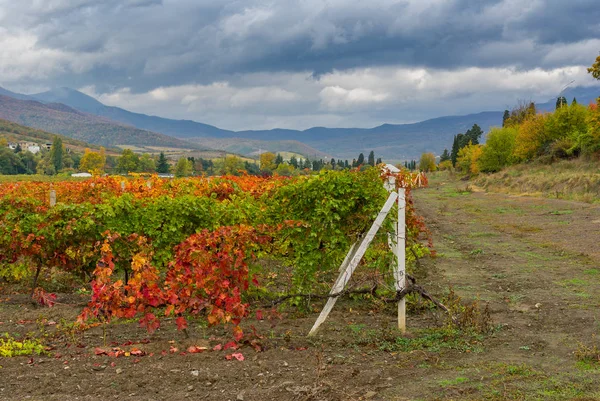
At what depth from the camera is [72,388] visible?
5.11 m

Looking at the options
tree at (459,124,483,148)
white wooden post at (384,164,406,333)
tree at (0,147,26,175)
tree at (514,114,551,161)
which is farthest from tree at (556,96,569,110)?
tree at (0,147,26,175)

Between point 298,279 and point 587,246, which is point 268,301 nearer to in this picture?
point 298,279

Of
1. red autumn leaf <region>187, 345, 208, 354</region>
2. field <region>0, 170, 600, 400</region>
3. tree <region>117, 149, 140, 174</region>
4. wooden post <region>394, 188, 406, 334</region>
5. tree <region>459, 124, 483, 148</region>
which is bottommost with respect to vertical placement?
field <region>0, 170, 600, 400</region>

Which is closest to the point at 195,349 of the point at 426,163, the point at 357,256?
the point at 357,256

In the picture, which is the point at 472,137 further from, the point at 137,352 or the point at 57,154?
the point at 137,352

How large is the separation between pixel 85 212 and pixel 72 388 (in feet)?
15.4

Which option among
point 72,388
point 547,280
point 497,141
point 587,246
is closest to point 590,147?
point 497,141

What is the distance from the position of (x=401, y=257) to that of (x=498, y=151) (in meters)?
70.6

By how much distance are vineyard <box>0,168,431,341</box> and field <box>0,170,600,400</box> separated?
337 mm

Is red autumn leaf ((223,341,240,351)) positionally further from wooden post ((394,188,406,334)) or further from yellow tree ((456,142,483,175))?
yellow tree ((456,142,483,175))

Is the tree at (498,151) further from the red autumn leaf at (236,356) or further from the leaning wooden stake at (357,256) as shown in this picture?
the red autumn leaf at (236,356)

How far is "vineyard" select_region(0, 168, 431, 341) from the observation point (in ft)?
20.7

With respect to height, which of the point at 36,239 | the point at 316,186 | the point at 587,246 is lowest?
the point at 587,246

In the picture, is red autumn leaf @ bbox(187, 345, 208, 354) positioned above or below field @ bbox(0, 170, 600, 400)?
above
